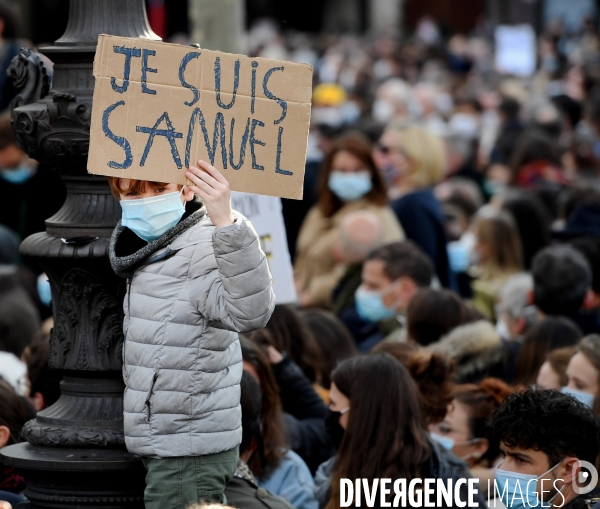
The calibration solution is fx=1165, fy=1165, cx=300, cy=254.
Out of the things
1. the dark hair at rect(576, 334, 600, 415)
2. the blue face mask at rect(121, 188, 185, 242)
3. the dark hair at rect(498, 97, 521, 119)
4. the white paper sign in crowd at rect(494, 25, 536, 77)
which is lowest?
the dark hair at rect(576, 334, 600, 415)

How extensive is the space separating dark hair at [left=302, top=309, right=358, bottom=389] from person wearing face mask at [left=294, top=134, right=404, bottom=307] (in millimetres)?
1505

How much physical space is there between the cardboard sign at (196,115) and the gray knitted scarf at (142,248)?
140 millimetres

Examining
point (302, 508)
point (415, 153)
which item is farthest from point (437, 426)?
point (415, 153)

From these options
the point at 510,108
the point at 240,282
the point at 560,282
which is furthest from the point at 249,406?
the point at 510,108

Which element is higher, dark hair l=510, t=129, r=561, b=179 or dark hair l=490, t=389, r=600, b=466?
dark hair l=510, t=129, r=561, b=179

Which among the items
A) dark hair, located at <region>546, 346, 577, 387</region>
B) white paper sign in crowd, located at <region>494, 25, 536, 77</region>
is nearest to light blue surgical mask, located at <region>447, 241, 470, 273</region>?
dark hair, located at <region>546, 346, 577, 387</region>

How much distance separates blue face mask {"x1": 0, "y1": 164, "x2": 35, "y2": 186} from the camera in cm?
752

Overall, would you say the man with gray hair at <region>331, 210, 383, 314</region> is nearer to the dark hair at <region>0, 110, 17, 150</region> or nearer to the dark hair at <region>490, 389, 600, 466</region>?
the dark hair at <region>0, 110, 17, 150</region>

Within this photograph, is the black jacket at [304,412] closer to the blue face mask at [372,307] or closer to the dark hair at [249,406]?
the dark hair at [249,406]

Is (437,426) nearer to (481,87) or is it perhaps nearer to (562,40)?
(481,87)

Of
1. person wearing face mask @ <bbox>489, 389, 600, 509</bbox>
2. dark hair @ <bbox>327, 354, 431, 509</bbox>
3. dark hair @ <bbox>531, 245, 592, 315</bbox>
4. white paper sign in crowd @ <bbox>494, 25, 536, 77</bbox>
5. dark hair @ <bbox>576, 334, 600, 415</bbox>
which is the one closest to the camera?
person wearing face mask @ <bbox>489, 389, 600, 509</bbox>

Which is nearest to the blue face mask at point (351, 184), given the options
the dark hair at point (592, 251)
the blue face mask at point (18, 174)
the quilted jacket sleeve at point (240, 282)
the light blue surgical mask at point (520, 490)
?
the dark hair at point (592, 251)

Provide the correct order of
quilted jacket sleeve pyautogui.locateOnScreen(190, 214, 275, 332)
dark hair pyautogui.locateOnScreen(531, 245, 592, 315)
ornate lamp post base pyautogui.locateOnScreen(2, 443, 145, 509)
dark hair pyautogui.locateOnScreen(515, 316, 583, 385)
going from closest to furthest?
quilted jacket sleeve pyautogui.locateOnScreen(190, 214, 275, 332), ornate lamp post base pyautogui.locateOnScreen(2, 443, 145, 509), dark hair pyautogui.locateOnScreen(515, 316, 583, 385), dark hair pyautogui.locateOnScreen(531, 245, 592, 315)

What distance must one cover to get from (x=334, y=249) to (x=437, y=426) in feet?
8.38
